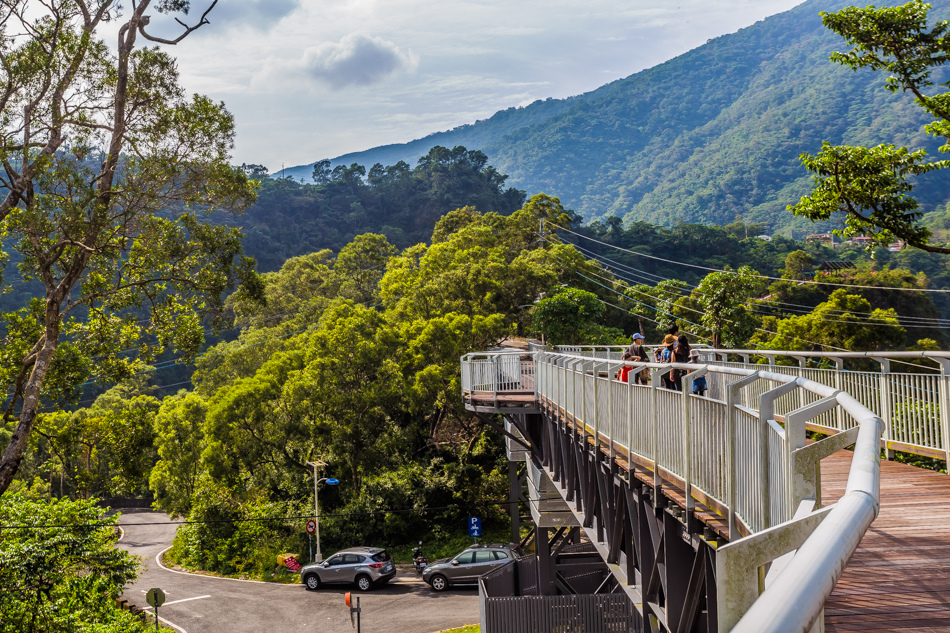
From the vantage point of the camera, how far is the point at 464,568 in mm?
26531

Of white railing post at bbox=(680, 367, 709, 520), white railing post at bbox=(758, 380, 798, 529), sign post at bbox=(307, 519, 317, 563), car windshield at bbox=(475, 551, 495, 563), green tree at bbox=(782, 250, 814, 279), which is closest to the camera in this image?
white railing post at bbox=(758, 380, 798, 529)

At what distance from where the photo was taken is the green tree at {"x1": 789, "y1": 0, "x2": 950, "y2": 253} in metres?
13.5

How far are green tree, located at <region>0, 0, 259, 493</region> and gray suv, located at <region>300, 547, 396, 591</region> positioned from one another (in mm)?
12650

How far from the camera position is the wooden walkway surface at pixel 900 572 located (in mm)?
3230

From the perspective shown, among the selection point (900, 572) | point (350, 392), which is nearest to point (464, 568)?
point (350, 392)

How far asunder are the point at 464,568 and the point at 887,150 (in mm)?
19726

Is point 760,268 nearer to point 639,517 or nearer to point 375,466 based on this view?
point 375,466

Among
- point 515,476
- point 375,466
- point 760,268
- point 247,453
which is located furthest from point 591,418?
point 760,268

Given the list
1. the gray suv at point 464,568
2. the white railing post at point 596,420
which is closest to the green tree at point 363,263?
the gray suv at point 464,568

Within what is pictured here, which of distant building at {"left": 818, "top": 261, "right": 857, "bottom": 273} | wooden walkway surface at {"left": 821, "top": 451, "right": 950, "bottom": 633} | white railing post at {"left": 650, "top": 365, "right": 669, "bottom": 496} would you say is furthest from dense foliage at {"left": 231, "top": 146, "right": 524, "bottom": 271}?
wooden walkway surface at {"left": 821, "top": 451, "right": 950, "bottom": 633}

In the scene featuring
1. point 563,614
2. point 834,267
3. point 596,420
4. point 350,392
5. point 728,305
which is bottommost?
point 563,614

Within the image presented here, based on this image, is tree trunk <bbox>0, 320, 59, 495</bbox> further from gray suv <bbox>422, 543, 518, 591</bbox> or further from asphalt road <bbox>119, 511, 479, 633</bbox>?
gray suv <bbox>422, 543, 518, 591</bbox>

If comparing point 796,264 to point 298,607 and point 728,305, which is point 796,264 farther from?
point 298,607

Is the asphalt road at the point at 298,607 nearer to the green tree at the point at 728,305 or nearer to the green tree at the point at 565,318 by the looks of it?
the green tree at the point at 565,318
